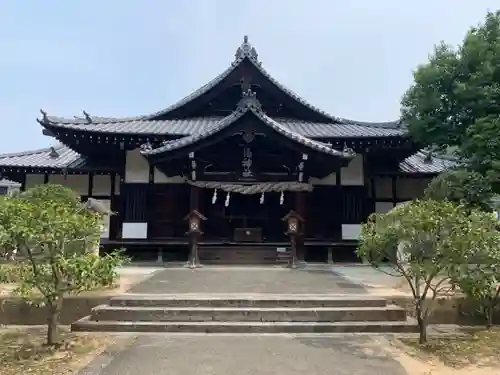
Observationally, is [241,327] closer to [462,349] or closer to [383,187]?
[462,349]

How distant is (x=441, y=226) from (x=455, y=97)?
377 inches

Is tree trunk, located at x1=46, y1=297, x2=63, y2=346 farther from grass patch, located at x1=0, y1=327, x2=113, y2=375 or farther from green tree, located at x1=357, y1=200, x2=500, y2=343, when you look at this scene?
green tree, located at x1=357, y1=200, x2=500, y2=343

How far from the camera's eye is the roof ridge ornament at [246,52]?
62.8 ft

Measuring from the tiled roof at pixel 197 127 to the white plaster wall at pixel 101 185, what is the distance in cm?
226

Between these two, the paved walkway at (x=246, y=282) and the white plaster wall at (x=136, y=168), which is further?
the white plaster wall at (x=136, y=168)

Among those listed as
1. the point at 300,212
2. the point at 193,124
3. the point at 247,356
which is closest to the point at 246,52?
the point at 193,124

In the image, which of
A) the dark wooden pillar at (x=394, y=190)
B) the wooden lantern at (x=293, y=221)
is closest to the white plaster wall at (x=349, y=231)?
the dark wooden pillar at (x=394, y=190)

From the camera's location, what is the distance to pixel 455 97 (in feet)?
48.0

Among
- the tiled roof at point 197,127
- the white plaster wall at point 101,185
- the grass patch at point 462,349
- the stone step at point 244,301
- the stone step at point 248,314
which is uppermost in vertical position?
the tiled roof at point 197,127

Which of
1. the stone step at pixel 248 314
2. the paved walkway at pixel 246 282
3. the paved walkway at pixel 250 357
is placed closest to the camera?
the paved walkway at pixel 250 357

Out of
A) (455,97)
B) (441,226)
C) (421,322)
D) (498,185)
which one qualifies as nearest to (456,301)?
(421,322)

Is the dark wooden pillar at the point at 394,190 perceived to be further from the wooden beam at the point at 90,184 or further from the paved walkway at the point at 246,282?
the wooden beam at the point at 90,184

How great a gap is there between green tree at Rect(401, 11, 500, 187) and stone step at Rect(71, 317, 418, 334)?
6811 mm

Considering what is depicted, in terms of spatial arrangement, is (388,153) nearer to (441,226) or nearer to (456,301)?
(456,301)
